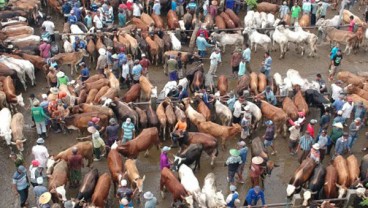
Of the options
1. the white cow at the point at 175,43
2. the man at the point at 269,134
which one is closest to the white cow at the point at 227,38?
the white cow at the point at 175,43

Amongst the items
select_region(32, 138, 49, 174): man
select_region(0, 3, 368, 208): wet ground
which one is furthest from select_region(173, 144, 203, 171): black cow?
select_region(32, 138, 49, 174): man

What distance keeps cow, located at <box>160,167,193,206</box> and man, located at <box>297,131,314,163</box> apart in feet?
14.6

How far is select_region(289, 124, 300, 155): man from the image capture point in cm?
1723

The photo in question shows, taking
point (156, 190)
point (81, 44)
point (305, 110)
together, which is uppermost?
point (81, 44)

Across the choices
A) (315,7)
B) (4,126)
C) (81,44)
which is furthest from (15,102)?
(315,7)

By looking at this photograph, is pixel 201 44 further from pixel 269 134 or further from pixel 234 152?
pixel 234 152

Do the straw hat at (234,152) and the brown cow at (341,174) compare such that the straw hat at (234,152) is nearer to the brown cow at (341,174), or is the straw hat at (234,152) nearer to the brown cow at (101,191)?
the brown cow at (341,174)

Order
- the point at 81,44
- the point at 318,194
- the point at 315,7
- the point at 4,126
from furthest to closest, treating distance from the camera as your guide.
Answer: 1. the point at 315,7
2. the point at 81,44
3. the point at 4,126
4. the point at 318,194

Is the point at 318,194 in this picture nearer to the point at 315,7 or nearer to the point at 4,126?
the point at 4,126

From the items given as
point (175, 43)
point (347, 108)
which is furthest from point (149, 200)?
point (175, 43)

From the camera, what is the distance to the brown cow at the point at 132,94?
63.6ft

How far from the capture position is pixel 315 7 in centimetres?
2539

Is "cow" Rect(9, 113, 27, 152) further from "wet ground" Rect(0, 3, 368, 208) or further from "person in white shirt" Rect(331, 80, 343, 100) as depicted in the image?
"person in white shirt" Rect(331, 80, 343, 100)

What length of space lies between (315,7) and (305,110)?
8.63m
